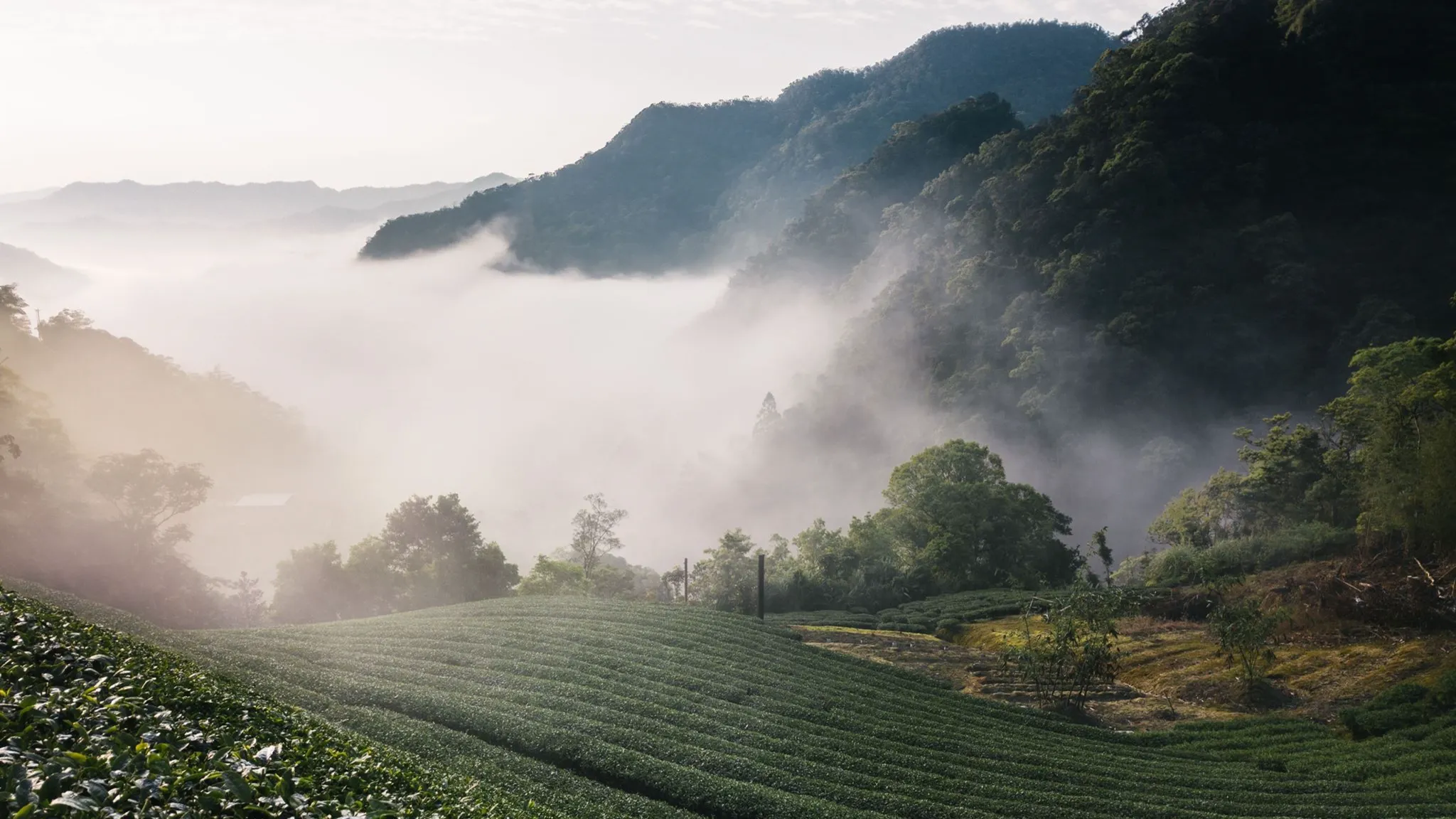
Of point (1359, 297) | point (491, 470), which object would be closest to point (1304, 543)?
point (1359, 297)

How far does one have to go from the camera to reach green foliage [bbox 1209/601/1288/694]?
25.5 m

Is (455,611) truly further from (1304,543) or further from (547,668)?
(1304,543)

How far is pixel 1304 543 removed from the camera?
38.9 m

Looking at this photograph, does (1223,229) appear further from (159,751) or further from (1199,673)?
(159,751)

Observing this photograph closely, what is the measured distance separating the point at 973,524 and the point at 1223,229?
4760 cm

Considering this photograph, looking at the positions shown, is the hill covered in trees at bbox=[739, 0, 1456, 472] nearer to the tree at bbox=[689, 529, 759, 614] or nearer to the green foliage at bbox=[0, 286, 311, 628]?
the tree at bbox=[689, 529, 759, 614]

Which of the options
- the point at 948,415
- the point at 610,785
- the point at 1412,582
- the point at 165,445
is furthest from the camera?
the point at 948,415

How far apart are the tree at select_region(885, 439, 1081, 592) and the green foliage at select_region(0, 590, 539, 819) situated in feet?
151

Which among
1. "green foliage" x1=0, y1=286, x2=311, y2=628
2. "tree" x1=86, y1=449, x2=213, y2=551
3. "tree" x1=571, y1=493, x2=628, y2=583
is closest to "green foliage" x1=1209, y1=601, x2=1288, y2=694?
"tree" x1=571, y1=493, x2=628, y2=583

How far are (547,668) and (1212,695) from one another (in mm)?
19785

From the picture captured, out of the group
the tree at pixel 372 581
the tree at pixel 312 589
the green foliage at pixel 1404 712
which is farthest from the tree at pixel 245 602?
the green foliage at pixel 1404 712

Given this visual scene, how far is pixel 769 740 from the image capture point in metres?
17.1

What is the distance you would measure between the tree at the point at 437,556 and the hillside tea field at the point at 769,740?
26701mm

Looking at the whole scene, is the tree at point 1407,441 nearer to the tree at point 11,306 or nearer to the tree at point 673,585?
the tree at point 673,585
